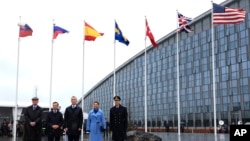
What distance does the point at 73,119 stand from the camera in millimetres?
13805

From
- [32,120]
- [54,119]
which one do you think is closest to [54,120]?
[54,119]

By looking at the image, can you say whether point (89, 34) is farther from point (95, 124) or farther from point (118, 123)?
point (95, 124)

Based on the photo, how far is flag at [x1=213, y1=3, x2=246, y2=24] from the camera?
22.0 meters

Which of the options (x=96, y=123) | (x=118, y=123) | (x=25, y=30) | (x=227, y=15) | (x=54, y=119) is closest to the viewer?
(x=96, y=123)

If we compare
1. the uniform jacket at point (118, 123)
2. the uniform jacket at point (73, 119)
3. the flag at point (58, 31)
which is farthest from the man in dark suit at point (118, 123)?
the flag at point (58, 31)

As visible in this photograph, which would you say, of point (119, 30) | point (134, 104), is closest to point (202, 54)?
point (134, 104)

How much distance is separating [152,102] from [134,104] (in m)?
9.42

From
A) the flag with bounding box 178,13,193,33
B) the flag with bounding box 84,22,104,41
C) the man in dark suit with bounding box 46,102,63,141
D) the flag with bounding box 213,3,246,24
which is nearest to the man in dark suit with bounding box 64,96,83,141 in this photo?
the man in dark suit with bounding box 46,102,63,141

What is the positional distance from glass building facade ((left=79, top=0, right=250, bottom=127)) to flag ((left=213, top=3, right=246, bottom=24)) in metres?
45.0

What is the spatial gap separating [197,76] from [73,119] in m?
67.0

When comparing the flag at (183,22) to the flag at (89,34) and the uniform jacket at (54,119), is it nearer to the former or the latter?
the flag at (89,34)

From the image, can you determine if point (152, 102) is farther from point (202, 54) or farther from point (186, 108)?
point (202, 54)

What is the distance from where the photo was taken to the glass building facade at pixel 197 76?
222 ft

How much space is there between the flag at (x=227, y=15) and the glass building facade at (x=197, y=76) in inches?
1770
